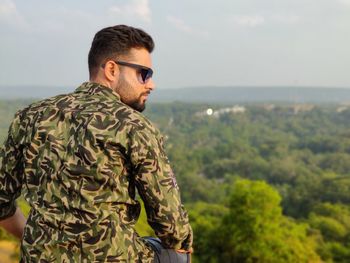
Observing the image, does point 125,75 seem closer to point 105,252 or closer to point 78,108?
point 78,108

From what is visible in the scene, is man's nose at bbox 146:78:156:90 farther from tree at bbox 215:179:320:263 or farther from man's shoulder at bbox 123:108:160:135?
tree at bbox 215:179:320:263

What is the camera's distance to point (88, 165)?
1427 mm

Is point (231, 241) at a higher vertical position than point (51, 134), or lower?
lower

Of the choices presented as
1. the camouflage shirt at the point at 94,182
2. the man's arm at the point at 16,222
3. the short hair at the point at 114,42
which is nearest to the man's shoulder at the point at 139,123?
the camouflage shirt at the point at 94,182

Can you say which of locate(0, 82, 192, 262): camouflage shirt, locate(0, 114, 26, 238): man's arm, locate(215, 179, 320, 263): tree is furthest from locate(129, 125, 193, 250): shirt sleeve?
locate(215, 179, 320, 263): tree

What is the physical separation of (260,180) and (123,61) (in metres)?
25.2

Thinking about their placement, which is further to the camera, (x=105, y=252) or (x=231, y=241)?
(x=231, y=241)

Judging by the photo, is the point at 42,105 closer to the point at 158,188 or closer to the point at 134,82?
the point at 134,82

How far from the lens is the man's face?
1613 mm

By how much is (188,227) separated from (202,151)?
93440mm

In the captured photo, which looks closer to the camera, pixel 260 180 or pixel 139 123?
pixel 139 123

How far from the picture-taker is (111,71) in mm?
1613

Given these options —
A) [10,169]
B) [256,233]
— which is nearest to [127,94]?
[10,169]

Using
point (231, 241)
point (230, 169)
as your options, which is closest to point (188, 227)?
point (231, 241)
